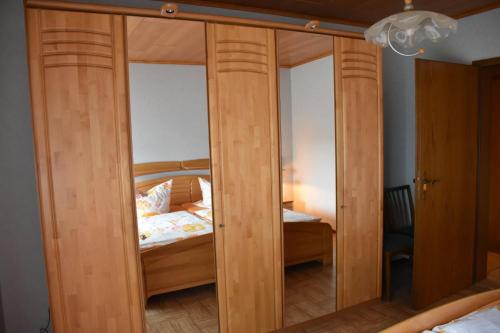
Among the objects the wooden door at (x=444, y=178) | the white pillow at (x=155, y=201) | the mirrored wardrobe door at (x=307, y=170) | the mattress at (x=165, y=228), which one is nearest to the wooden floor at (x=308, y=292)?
the mirrored wardrobe door at (x=307, y=170)

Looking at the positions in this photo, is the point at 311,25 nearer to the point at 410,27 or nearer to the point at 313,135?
the point at 313,135

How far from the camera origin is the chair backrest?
3.60 m

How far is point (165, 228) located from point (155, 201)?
167 millimetres

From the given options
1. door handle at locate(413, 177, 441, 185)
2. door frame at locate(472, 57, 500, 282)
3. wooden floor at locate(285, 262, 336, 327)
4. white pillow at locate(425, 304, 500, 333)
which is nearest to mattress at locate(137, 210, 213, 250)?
wooden floor at locate(285, 262, 336, 327)

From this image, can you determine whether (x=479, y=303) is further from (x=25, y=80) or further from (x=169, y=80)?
(x=25, y=80)

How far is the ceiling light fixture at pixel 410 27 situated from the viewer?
159 centimetres

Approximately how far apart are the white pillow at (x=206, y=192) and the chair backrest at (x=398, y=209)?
6.38 ft

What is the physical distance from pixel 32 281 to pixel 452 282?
10.3ft

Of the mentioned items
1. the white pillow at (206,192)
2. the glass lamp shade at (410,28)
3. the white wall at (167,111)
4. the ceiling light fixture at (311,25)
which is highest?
the ceiling light fixture at (311,25)

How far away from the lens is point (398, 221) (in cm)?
364

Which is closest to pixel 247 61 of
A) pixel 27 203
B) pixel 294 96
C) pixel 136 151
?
pixel 294 96

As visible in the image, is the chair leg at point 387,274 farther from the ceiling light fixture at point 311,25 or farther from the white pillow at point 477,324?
the ceiling light fixture at point 311,25

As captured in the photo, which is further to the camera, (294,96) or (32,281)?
(294,96)

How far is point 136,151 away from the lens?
2123 millimetres
